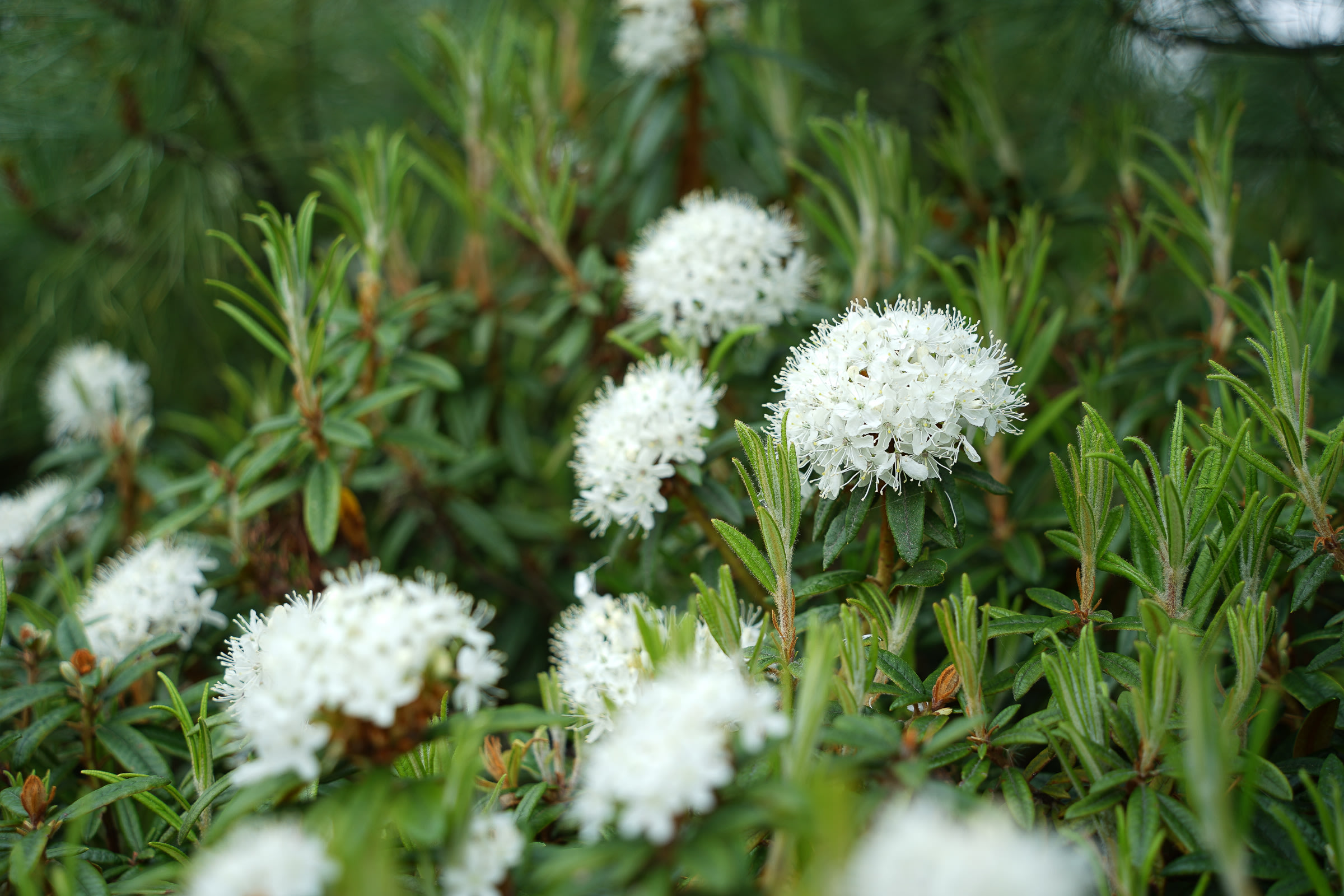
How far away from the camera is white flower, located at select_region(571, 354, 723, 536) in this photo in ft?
4.48

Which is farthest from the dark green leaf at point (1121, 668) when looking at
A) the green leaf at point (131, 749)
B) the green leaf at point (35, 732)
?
the green leaf at point (35, 732)

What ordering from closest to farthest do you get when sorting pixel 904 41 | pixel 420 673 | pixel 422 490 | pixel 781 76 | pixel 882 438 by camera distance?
pixel 420 673, pixel 882 438, pixel 422 490, pixel 781 76, pixel 904 41

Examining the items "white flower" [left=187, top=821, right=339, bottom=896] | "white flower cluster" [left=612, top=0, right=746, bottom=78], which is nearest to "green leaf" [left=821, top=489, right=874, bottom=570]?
"white flower" [left=187, top=821, right=339, bottom=896]

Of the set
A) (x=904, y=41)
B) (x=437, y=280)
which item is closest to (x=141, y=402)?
(x=437, y=280)

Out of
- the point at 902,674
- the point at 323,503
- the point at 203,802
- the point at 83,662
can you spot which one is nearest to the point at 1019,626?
the point at 902,674

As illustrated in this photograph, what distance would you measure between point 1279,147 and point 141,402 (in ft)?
10.4

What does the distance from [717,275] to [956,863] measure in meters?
1.11

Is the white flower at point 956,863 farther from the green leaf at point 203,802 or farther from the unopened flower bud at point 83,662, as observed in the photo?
the unopened flower bud at point 83,662

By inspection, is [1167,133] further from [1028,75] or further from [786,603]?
[786,603]

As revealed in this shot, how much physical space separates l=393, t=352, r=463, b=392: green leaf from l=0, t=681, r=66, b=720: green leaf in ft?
2.72

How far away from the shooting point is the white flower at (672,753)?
0.78 m

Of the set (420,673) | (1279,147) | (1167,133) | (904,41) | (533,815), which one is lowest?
(533,815)

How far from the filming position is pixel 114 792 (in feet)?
3.77

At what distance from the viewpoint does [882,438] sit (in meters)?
1.14
